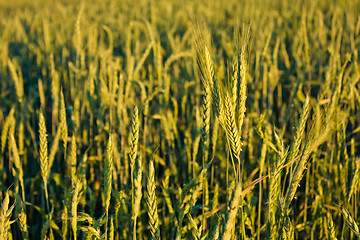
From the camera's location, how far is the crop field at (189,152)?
90cm

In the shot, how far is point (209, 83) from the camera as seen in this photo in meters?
0.90

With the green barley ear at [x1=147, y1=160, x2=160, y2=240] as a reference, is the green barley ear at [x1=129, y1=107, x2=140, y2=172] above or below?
above

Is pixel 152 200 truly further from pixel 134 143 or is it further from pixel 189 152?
pixel 189 152

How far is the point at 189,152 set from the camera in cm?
138

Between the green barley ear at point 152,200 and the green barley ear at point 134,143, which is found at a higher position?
the green barley ear at point 134,143

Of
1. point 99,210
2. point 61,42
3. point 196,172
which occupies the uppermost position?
point 61,42

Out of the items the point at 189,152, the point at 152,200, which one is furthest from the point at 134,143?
the point at 189,152

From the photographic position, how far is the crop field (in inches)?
35.3

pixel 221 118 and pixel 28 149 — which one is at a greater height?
pixel 221 118

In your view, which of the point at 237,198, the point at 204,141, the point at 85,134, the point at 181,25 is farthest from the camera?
the point at 181,25

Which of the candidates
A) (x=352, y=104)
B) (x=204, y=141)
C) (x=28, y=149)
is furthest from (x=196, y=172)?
(x=28, y=149)

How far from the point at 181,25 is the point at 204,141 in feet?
10.3

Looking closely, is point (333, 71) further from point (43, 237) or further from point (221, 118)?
point (43, 237)

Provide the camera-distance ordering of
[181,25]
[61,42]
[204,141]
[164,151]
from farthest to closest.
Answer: [181,25], [61,42], [164,151], [204,141]
